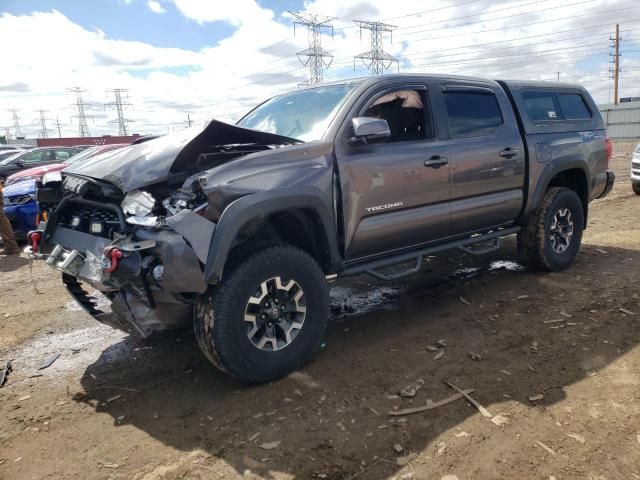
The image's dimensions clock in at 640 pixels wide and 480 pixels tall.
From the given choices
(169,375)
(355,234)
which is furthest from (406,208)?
(169,375)

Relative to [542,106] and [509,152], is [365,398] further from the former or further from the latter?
[542,106]

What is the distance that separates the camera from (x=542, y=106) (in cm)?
534

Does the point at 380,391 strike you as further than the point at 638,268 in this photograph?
No

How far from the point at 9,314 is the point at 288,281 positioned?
3489 mm

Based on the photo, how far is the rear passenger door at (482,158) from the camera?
14.3ft

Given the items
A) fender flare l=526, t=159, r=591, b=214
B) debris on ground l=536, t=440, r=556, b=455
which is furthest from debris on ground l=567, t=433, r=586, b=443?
fender flare l=526, t=159, r=591, b=214

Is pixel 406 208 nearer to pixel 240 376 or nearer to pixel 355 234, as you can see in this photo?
pixel 355 234

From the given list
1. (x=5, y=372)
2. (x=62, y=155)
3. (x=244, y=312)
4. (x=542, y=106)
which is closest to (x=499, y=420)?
(x=244, y=312)

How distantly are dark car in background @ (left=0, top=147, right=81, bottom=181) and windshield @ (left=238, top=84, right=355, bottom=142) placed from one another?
34.2 feet

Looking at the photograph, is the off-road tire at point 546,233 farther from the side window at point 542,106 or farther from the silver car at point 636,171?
the silver car at point 636,171

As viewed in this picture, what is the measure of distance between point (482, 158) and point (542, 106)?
1431 mm

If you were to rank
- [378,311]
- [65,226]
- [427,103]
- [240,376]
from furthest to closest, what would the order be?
[378,311], [427,103], [65,226], [240,376]

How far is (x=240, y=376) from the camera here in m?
3.13

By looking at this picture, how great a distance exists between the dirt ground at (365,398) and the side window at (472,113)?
1.63 meters
